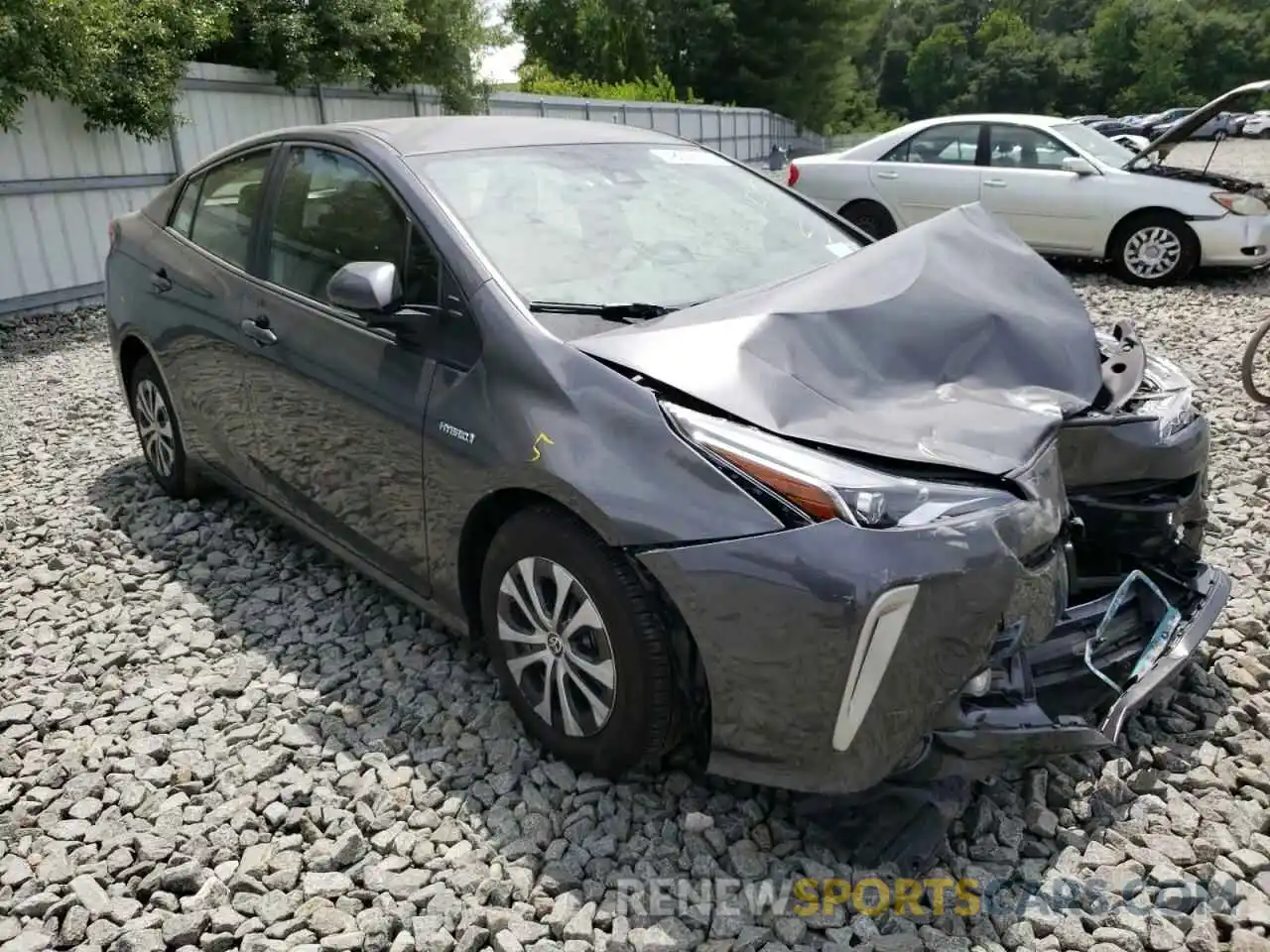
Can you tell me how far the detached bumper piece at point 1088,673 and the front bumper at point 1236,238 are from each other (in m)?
7.00

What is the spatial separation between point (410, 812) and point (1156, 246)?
8701 mm

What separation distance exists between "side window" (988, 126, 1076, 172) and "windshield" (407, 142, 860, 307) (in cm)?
681

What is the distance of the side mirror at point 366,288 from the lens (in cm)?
292

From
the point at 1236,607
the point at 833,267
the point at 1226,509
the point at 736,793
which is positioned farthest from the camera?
the point at 1226,509

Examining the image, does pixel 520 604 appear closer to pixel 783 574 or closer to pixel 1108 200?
→ pixel 783 574

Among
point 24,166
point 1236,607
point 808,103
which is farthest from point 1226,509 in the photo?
point 808,103

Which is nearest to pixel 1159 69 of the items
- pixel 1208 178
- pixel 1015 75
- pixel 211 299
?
pixel 1015 75

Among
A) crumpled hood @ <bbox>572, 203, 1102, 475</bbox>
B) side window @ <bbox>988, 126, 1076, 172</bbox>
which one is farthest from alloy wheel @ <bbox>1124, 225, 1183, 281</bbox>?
crumpled hood @ <bbox>572, 203, 1102, 475</bbox>

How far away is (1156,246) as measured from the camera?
9.09 meters

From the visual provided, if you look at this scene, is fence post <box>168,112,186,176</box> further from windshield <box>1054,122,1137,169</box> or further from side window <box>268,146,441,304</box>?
windshield <box>1054,122,1137,169</box>

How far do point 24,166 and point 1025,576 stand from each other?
9291mm

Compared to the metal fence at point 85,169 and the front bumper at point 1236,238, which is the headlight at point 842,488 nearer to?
the front bumper at point 1236,238

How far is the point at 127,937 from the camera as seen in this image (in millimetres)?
2371

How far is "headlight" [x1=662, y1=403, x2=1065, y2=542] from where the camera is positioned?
221 cm
